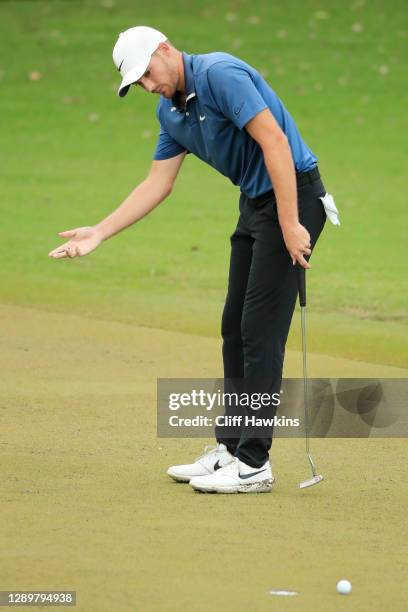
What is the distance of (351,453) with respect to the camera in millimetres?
6254

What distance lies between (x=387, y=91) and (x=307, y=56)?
1936mm

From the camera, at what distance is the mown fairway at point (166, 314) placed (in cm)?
443

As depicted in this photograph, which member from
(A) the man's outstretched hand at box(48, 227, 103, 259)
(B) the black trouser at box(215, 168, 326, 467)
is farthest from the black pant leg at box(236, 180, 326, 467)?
(A) the man's outstretched hand at box(48, 227, 103, 259)

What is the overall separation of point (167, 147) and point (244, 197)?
46cm

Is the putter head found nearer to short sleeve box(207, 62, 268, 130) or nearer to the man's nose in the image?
short sleeve box(207, 62, 268, 130)

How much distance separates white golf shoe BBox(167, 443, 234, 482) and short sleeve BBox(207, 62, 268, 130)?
1390 mm

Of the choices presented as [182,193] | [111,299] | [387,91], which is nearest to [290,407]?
[111,299]

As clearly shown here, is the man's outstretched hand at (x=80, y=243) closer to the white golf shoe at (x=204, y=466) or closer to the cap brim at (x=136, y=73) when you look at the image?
the cap brim at (x=136, y=73)

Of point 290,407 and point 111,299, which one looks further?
point 111,299

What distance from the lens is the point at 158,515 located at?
16.4ft

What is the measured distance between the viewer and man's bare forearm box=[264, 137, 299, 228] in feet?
16.6

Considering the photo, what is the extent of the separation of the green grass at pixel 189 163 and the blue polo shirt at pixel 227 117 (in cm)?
333

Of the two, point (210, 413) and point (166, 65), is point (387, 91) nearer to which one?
point (210, 413)

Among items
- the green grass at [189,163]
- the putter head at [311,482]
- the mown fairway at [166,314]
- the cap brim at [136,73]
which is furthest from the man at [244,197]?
the green grass at [189,163]
